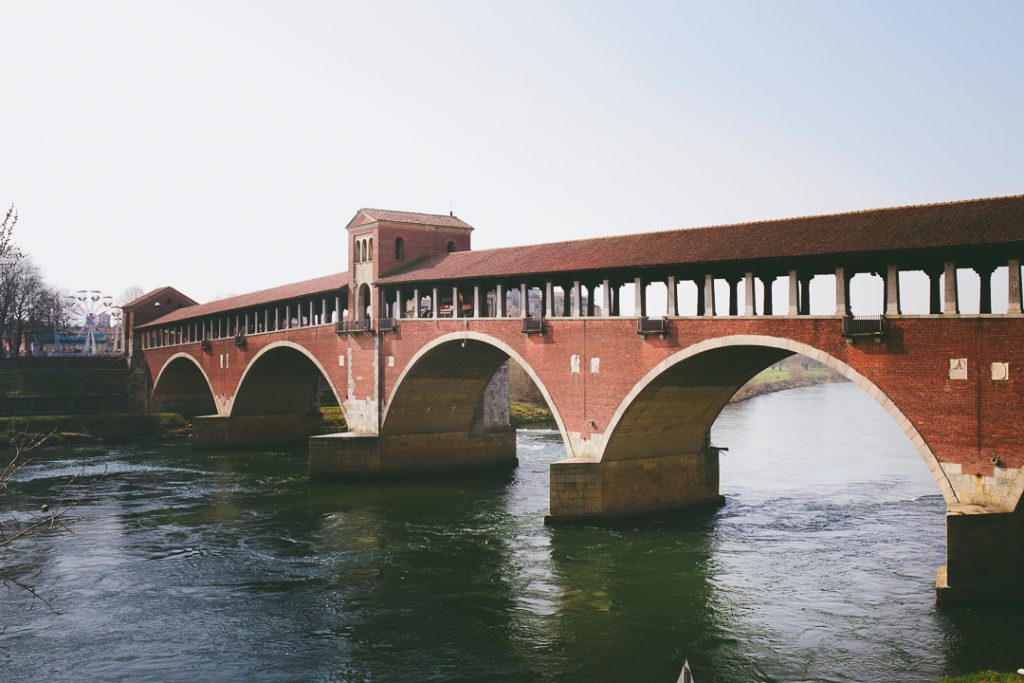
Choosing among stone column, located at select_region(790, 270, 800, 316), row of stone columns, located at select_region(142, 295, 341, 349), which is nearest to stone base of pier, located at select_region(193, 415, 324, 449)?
row of stone columns, located at select_region(142, 295, 341, 349)

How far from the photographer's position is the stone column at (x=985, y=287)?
63.4ft

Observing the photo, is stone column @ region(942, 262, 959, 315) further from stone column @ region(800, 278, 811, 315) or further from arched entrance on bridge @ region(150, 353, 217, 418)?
arched entrance on bridge @ region(150, 353, 217, 418)

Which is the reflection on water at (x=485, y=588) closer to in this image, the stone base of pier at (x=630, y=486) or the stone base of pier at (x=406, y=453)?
the stone base of pier at (x=630, y=486)

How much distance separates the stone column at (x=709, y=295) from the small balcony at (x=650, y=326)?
1.28m

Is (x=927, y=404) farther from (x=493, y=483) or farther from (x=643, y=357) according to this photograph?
(x=493, y=483)

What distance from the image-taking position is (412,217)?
4075 cm

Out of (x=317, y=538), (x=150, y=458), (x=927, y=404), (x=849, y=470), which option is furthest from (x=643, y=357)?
(x=150, y=458)

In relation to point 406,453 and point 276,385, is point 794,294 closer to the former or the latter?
point 406,453

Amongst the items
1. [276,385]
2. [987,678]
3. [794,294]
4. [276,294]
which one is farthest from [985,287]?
[276,385]

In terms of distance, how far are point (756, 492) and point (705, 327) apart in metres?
11.3

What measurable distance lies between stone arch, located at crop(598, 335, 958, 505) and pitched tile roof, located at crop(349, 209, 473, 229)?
650 inches

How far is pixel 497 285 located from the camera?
107ft

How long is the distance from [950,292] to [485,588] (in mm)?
12563

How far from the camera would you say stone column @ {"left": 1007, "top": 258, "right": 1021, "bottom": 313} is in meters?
18.7
